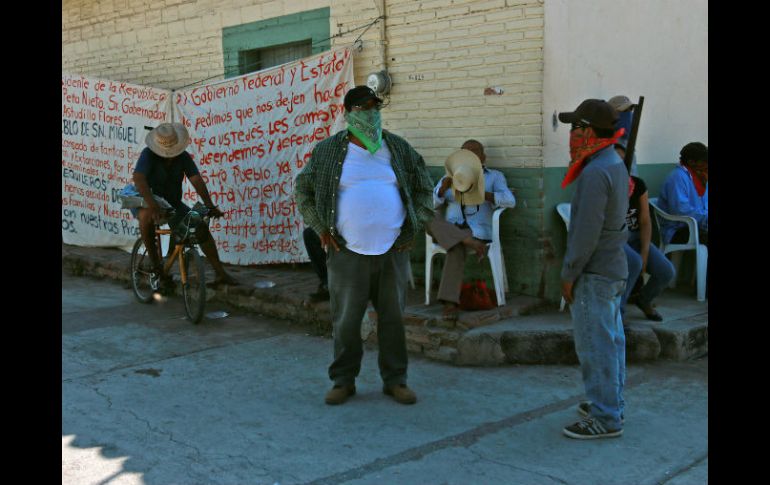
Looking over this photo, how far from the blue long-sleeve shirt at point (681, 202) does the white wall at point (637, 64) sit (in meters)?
0.63

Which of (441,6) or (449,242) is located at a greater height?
(441,6)

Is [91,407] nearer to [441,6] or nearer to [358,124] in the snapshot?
[358,124]

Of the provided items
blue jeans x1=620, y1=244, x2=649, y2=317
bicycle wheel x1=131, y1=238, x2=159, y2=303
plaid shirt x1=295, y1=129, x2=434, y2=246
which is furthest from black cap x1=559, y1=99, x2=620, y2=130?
bicycle wheel x1=131, y1=238, x2=159, y2=303

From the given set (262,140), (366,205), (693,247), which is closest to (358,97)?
(366,205)

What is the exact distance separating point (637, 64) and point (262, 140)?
12.7ft

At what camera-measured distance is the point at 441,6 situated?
7.07m

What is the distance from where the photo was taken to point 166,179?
25.0 ft

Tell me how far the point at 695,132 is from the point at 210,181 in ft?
17.2

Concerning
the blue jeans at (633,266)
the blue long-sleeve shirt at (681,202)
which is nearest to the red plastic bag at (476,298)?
the blue jeans at (633,266)

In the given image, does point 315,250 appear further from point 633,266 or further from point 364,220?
point 633,266

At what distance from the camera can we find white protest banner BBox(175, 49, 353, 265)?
7855 mm

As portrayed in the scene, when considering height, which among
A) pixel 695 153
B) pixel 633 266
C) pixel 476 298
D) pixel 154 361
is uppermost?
pixel 695 153
